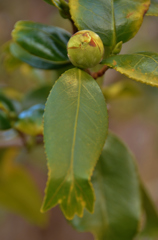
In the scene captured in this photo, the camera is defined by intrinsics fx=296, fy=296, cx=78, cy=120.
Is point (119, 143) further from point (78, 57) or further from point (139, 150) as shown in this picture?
point (139, 150)

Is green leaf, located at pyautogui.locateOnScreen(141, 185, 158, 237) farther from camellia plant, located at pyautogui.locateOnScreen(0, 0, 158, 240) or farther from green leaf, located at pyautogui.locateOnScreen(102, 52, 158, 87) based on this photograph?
green leaf, located at pyautogui.locateOnScreen(102, 52, 158, 87)

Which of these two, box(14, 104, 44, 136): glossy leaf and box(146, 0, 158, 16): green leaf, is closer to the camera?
box(146, 0, 158, 16): green leaf

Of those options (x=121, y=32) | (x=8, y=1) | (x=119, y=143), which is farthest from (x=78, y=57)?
(x=8, y=1)

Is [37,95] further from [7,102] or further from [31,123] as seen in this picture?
[31,123]

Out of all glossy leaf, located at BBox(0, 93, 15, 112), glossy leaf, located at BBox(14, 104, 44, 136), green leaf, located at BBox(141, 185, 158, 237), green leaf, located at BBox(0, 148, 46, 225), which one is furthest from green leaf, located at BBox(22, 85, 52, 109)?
green leaf, located at BBox(141, 185, 158, 237)

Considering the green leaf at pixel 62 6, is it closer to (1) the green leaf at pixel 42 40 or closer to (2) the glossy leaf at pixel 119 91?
(1) the green leaf at pixel 42 40
